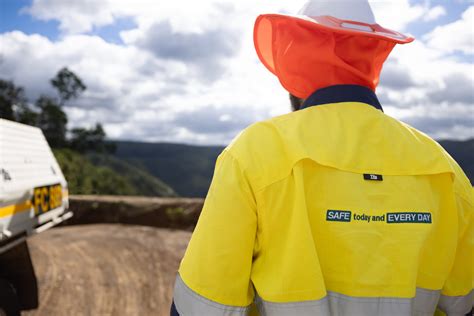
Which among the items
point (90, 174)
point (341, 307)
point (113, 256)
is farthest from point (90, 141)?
point (341, 307)

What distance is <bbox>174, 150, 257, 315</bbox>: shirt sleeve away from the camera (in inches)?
54.5

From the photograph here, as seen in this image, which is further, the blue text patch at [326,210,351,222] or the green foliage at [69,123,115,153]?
the green foliage at [69,123,115,153]

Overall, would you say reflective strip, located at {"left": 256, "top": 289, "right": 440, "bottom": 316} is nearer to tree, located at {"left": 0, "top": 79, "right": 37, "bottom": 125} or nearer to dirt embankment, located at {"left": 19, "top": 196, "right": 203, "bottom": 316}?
dirt embankment, located at {"left": 19, "top": 196, "right": 203, "bottom": 316}

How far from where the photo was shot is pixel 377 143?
5.04ft

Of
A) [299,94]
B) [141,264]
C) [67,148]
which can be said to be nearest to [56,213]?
[141,264]

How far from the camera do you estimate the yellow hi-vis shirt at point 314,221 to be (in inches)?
54.6

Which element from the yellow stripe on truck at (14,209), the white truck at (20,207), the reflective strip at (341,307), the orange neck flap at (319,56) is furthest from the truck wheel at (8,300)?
the orange neck flap at (319,56)

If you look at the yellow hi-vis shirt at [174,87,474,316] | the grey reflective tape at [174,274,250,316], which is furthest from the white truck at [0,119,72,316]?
the yellow hi-vis shirt at [174,87,474,316]

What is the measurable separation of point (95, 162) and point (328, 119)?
5376cm

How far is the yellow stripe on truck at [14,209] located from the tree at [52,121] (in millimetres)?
42635

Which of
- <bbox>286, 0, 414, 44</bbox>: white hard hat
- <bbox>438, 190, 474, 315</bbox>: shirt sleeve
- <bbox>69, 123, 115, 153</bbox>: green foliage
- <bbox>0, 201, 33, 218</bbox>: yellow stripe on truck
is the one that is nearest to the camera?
<bbox>286, 0, 414, 44</bbox>: white hard hat

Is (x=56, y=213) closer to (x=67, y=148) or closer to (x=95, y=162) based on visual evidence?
(x=67, y=148)

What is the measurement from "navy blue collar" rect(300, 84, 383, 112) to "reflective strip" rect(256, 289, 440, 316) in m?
0.60

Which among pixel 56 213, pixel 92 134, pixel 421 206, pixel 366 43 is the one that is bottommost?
pixel 92 134
